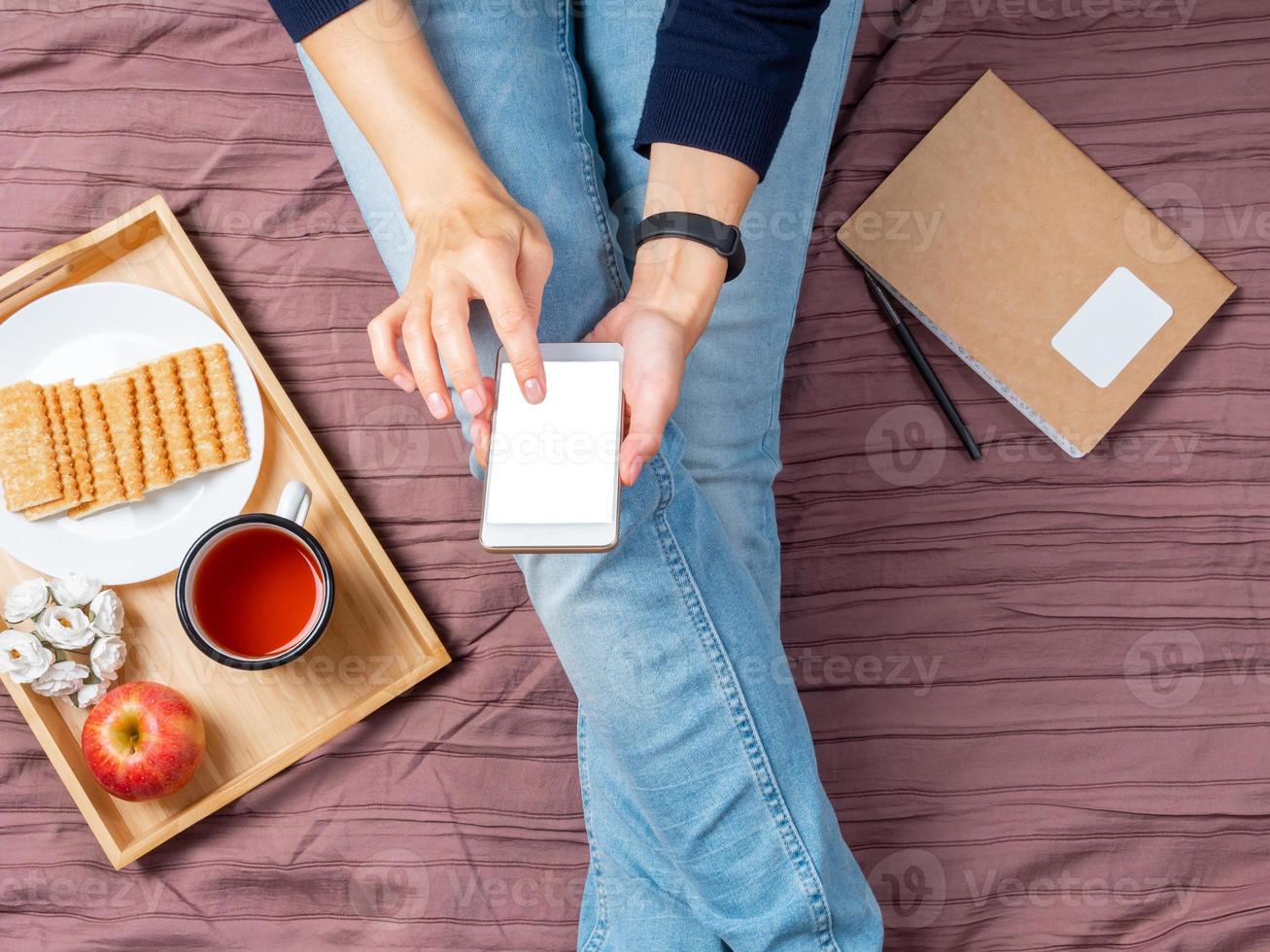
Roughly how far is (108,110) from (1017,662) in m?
1.04

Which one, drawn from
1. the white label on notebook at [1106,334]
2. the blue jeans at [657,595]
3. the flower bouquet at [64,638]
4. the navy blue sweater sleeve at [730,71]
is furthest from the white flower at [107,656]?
the white label on notebook at [1106,334]

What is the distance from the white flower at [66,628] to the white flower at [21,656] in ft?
0.04

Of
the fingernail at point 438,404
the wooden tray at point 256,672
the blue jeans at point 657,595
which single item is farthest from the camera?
the wooden tray at point 256,672

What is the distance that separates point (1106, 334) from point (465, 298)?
0.63m

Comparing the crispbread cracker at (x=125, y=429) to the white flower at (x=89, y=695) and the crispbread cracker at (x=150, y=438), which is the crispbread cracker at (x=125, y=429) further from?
the white flower at (x=89, y=695)

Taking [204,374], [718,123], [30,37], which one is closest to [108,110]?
[30,37]

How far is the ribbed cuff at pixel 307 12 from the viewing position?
636mm

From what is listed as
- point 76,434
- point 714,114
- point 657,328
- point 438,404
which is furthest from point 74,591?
point 714,114

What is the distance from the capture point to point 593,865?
30.6 inches

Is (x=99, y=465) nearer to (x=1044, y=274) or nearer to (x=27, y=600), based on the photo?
(x=27, y=600)

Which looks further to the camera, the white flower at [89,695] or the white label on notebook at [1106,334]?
the white label on notebook at [1106,334]

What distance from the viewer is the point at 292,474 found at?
0.82 m

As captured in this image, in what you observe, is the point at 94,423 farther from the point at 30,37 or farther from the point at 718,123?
the point at 718,123

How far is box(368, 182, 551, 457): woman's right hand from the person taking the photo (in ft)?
1.86
